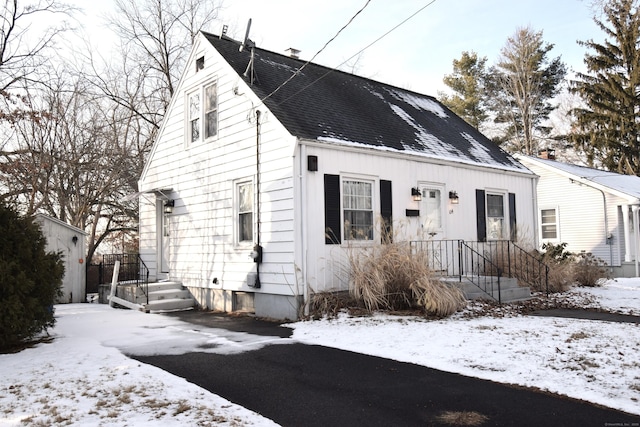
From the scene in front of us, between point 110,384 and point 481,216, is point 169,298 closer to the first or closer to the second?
point 110,384

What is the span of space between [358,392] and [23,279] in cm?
499

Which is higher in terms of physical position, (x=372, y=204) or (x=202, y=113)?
(x=202, y=113)

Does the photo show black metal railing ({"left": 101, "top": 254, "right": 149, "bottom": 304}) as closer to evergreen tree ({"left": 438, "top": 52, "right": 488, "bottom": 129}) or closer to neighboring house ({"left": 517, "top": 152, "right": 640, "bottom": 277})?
neighboring house ({"left": 517, "top": 152, "right": 640, "bottom": 277})

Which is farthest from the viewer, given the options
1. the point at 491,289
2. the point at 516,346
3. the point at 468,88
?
the point at 468,88

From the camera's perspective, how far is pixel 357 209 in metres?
10.2

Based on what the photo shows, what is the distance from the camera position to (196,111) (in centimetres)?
1243

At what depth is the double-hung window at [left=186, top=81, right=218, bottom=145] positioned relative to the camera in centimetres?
1186

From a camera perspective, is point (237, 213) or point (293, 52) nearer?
point (237, 213)

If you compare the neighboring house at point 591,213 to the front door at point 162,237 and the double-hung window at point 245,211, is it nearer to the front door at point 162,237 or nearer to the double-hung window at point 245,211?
the double-hung window at point 245,211

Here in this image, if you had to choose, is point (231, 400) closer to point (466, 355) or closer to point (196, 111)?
point (466, 355)

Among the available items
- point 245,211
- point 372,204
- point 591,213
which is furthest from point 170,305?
point 591,213

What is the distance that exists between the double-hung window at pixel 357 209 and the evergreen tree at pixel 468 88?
80.4 feet

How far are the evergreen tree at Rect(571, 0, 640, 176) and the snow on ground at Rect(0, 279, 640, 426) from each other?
20963 millimetres

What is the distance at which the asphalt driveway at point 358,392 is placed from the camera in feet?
12.8
